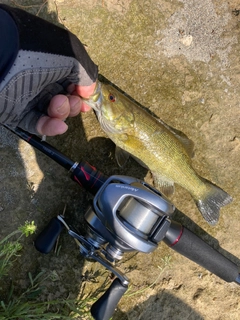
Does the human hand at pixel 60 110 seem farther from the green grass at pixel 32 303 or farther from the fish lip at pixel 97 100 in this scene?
A: the green grass at pixel 32 303

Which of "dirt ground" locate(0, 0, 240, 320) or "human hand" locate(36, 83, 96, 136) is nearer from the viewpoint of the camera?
"human hand" locate(36, 83, 96, 136)

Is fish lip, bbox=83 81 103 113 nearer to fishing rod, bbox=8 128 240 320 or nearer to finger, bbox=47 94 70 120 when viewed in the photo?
finger, bbox=47 94 70 120

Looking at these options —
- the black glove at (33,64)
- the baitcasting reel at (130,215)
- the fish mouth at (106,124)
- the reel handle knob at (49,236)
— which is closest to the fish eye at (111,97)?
the fish mouth at (106,124)

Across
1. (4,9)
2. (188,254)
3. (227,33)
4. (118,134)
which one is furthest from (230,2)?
(188,254)

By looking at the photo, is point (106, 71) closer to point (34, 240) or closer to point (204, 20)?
point (204, 20)

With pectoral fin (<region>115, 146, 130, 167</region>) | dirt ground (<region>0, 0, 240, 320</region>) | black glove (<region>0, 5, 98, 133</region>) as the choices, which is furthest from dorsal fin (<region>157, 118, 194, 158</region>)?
black glove (<region>0, 5, 98, 133</region>)

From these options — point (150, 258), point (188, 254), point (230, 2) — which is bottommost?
point (150, 258)

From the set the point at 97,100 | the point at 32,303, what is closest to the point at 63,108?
the point at 97,100
